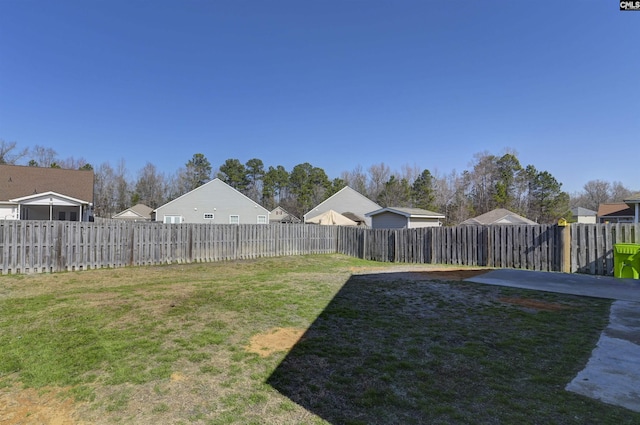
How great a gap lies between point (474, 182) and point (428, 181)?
7822 mm

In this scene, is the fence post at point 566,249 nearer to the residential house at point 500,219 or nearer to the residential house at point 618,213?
the residential house at point 500,219

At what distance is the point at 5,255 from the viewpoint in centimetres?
984

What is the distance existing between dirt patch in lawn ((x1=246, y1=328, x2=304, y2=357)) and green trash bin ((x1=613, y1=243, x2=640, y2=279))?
9878 millimetres

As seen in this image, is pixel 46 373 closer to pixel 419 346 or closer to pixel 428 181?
pixel 419 346

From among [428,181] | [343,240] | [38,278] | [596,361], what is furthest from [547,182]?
[38,278]

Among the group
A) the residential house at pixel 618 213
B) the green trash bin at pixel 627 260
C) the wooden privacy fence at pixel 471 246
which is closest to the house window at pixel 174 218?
the wooden privacy fence at pixel 471 246

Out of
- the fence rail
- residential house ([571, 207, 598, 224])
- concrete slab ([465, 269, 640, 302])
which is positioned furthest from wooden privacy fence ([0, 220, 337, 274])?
residential house ([571, 207, 598, 224])

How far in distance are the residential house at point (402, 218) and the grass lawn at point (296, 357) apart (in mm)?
14873

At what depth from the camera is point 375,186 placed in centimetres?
5631

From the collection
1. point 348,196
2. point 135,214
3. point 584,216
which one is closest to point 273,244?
point 348,196

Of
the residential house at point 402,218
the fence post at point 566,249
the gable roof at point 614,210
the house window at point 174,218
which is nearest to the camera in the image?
the fence post at point 566,249

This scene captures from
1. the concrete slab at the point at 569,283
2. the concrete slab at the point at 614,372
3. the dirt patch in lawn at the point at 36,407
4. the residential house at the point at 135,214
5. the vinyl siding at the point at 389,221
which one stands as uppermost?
the residential house at the point at 135,214

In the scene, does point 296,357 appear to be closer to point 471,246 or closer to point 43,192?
point 471,246

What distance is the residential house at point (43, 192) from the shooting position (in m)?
19.1
